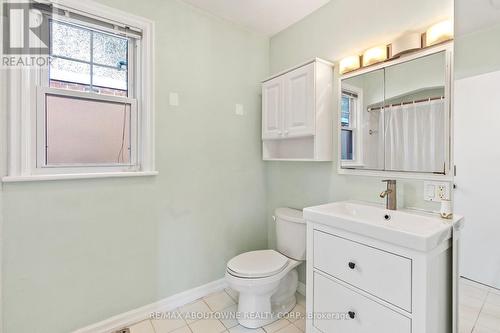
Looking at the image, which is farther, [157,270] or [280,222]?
[280,222]

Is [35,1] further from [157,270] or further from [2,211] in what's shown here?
[157,270]

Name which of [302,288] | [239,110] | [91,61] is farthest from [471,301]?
[91,61]

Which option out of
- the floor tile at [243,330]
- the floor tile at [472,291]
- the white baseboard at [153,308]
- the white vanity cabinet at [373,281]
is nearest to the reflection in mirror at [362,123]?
the white vanity cabinet at [373,281]

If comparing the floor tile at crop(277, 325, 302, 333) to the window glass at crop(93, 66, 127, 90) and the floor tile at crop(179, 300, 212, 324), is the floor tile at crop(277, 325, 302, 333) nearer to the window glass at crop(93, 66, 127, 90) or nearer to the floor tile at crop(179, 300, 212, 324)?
the floor tile at crop(179, 300, 212, 324)

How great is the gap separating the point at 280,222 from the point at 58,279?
1.58m

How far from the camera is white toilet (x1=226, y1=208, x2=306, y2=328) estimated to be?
166 cm

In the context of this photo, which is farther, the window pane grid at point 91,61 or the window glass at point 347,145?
the window glass at point 347,145

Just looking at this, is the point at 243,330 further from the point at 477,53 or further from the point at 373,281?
the point at 477,53

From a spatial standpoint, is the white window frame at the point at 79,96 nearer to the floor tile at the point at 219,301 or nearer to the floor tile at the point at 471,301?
the floor tile at the point at 219,301

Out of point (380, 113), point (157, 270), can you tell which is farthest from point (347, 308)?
point (157, 270)

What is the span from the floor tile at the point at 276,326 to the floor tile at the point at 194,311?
0.49 meters

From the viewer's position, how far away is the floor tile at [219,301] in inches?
77.7

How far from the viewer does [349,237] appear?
1291 mm

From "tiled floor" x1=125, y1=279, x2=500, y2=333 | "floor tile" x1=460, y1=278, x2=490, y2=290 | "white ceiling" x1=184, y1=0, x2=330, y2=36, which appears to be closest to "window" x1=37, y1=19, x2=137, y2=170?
"white ceiling" x1=184, y1=0, x2=330, y2=36
